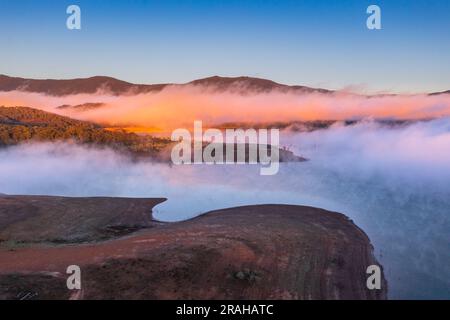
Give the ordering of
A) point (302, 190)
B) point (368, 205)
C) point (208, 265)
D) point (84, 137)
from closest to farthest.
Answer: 1. point (208, 265)
2. point (368, 205)
3. point (302, 190)
4. point (84, 137)

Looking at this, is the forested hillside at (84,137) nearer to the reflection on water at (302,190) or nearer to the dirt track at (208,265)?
the reflection on water at (302,190)

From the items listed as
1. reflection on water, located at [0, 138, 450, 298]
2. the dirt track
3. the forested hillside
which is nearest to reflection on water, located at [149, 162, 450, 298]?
reflection on water, located at [0, 138, 450, 298]

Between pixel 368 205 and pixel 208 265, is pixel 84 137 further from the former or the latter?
pixel 208 265

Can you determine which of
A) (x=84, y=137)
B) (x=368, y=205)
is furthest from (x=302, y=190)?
(x=84, y=137)

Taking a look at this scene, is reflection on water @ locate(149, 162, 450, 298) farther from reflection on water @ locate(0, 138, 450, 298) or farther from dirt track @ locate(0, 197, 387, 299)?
dirt track @ locate(0, 197, 387, 299)

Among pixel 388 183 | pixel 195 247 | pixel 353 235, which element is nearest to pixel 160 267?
pixel 195 247

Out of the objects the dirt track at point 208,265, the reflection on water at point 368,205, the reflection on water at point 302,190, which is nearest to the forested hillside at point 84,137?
the reflection on water at point 302,190

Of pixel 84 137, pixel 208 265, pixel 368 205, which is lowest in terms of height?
pixel 368 205

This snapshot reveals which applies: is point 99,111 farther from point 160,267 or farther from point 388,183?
point 160,267
